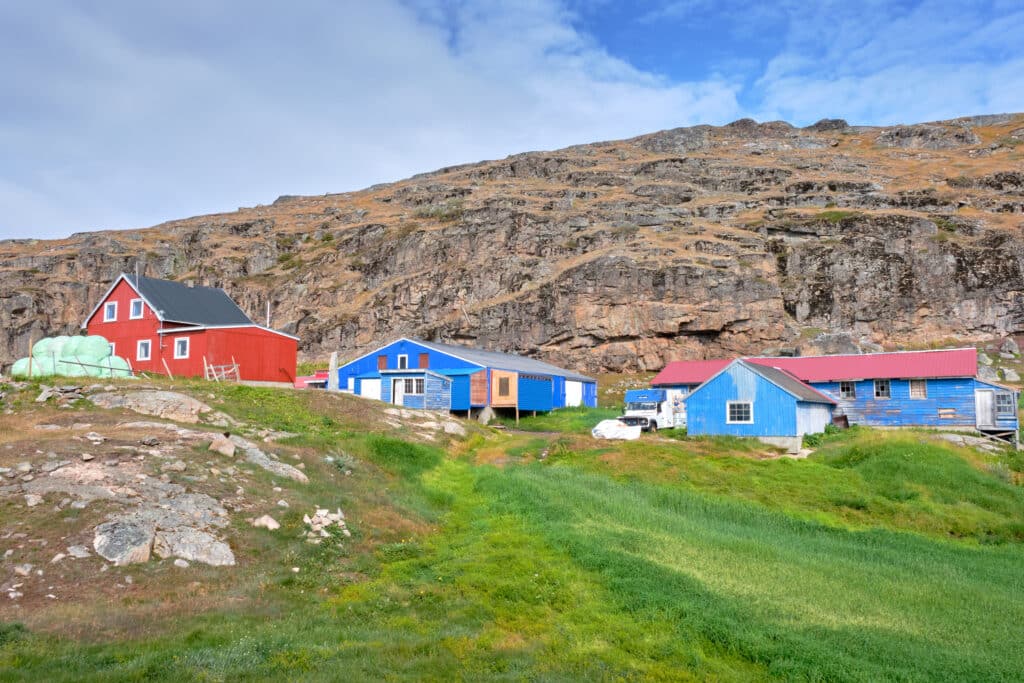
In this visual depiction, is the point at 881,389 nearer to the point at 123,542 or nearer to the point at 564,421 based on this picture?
the point at 564,421

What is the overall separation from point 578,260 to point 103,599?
71.7 metres

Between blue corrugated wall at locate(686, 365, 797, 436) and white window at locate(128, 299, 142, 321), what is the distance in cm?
3309

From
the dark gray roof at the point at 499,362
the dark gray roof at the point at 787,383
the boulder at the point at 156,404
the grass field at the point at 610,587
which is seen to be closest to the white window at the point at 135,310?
the boulder at the point at 156,404

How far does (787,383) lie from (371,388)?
29.1 metres

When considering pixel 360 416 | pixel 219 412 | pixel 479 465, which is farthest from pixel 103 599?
pixel 360 416

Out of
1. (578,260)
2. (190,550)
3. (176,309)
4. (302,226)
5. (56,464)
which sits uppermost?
(302,226)

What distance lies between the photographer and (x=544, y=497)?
19812 mm

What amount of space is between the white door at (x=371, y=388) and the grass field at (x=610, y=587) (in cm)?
2326

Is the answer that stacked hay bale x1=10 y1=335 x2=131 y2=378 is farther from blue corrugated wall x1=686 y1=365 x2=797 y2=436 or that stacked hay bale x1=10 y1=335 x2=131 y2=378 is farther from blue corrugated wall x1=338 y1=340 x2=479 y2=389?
blue corrugated wall x1=686 y1=365 x2=797 y2=436

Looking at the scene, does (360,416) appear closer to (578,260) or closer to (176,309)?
(176,309)

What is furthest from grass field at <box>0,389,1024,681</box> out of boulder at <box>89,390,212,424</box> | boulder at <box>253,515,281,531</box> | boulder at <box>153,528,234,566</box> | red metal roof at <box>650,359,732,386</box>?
red metal roof at <box>650,359,732,386</box>

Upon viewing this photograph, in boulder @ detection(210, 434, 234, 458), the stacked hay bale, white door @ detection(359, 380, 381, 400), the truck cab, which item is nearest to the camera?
boulder @ detection(210, 434, 234, 458)

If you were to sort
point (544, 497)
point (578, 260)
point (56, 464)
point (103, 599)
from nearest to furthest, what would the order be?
point (103, 599), point (56, 464), point (544, 497), point (578, 260)

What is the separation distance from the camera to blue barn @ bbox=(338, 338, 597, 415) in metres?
47.3
